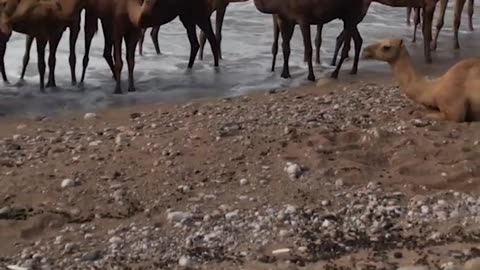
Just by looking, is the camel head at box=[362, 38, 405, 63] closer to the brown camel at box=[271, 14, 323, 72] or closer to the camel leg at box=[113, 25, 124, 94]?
the brown camel at box=[271, 14, 323, 72]

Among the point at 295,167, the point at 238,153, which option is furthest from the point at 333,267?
the point at 238,153

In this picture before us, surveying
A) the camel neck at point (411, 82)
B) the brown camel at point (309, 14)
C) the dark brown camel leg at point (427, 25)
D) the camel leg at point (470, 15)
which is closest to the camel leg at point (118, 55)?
the brown camel at point (309, 14)

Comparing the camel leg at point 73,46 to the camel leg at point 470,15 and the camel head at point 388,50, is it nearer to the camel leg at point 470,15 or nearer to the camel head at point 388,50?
the camel head at point 388,50

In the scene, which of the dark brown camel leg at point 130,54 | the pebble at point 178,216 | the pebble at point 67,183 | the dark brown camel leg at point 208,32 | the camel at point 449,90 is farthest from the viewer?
the dark brown camel leg at point 208,32

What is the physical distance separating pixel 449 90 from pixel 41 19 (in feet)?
16.9

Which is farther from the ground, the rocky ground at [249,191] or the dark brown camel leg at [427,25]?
the rocky ground at [249,191]

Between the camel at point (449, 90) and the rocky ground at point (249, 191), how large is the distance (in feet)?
0.47

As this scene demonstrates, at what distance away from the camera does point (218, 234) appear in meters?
5.96

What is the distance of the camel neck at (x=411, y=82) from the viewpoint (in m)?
8.68

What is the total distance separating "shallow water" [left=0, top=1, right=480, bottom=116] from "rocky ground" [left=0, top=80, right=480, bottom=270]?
7.69 ft

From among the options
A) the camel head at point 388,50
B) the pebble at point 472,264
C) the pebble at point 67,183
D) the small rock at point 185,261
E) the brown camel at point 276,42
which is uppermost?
the camel head at point 388,50

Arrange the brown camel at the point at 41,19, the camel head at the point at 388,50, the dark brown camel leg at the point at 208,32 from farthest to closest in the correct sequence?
the dark brown camel leg at the point at 208,32 → the brown camel at the point at 41,19 → the camel head at the point at 388,50

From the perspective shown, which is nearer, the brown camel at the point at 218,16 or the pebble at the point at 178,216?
the pebble at the point at 178,216

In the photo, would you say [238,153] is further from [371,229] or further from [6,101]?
[6,101]
